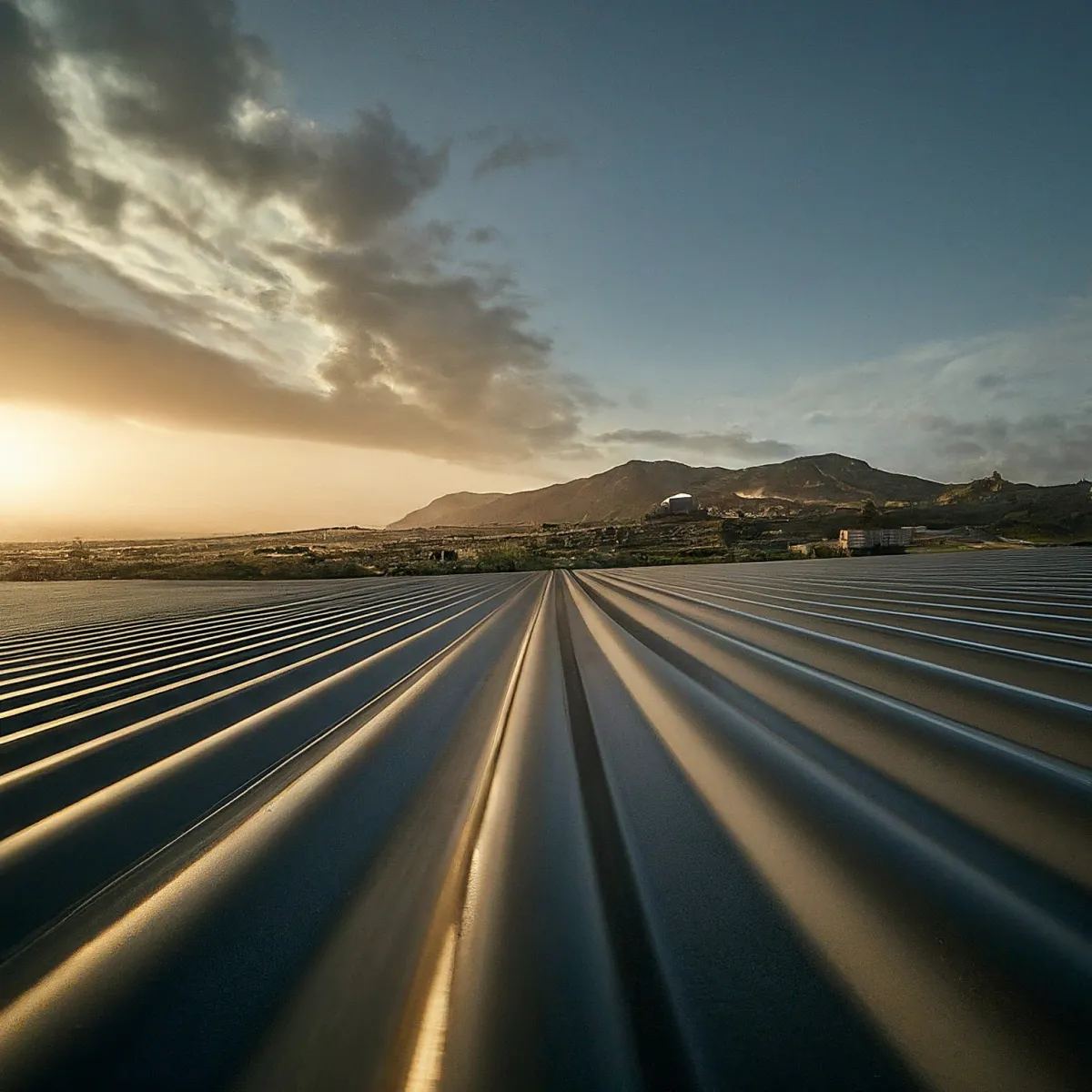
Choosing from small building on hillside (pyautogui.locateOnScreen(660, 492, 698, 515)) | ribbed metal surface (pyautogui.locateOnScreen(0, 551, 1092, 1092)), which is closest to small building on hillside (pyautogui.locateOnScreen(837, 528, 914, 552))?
ribbed metal surface (pyautogui.locateOnScreen(0, 551, 1092, 1092))

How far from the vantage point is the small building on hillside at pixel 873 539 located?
21.4 metres

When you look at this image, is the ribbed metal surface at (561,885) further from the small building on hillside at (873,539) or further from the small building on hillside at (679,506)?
the small building on hillside at (679,506)

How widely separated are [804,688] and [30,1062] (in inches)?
100

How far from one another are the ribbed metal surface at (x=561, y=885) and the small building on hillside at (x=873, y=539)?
21202 mm

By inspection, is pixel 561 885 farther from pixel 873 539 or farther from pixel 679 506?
pixel 679 506

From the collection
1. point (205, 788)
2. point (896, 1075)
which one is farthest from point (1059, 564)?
point (205, 788)

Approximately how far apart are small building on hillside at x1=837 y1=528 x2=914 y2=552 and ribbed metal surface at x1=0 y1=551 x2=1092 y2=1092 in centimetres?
2120

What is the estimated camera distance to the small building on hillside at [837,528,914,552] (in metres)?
21.4

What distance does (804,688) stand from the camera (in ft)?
8.07

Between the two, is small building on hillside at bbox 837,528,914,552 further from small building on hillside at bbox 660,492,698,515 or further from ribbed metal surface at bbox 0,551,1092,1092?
small building on hillside at bbox 660,492,698,515

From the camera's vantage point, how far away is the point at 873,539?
72.8 ft

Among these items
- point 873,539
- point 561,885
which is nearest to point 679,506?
point 873,539

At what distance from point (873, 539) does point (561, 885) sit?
82.0 feet

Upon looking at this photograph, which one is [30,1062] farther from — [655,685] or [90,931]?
[655,685]
